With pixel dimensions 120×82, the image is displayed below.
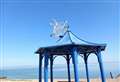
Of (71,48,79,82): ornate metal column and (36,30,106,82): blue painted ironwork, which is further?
(36,30,106,82): blue painted ironwork

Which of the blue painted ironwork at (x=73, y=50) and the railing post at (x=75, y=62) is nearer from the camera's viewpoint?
the railing post at (x=75, y=62)

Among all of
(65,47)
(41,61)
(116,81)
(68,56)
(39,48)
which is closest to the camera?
(65,47)

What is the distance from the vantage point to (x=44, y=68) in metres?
22.4

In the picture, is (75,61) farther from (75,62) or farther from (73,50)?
(73,50)

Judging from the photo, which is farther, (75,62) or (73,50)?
(73,50)

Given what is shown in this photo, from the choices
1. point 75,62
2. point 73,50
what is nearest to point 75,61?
point 75,62

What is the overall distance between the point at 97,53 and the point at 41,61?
4.91m

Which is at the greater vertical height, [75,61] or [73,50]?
[73,50]

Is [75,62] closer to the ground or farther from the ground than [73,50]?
closer to the ground

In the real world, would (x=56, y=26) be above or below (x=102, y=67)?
above

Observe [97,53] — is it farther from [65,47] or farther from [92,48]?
[65,47]

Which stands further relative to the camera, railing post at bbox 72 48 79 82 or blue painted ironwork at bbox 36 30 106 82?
blue painted ironwork at bbox 36 30 106 82

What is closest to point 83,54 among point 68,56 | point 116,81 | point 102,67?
point 68,56

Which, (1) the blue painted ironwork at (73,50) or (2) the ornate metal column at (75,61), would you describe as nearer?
(2) the ornate metal column at (75,61)
